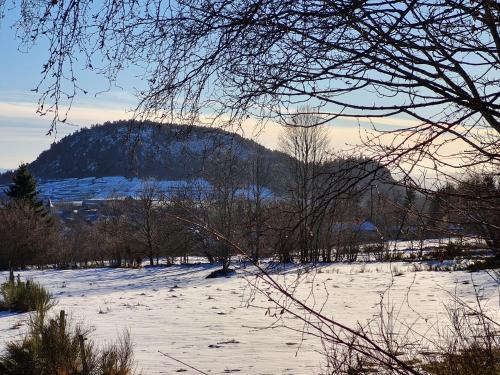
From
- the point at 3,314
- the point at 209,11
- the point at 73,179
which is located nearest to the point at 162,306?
the point at 3,314

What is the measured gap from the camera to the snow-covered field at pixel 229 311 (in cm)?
823

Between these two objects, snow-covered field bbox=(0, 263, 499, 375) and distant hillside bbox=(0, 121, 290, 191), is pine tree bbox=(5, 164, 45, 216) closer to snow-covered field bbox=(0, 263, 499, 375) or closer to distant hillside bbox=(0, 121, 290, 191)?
snow-covered field bbox=(0, 263, 499, 375)

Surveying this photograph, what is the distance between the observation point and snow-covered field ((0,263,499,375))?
27.0 ft

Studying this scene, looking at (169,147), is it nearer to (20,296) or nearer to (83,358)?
(83,358)

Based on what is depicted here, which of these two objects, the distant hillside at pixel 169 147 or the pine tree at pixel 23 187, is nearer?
the distant hillside at pixel 169 147

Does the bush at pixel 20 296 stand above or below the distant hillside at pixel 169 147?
below

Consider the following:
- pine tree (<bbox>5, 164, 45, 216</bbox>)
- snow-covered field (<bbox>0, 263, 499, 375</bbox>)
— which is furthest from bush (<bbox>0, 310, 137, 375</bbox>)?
pine tree (<bbox>5, 164, 45, 216</bbox>)

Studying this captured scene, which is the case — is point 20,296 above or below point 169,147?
below

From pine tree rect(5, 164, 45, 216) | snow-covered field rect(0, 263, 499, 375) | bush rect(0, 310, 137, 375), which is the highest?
pine tree rect(5, 164, 45, 216)

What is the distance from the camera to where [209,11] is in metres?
2.18

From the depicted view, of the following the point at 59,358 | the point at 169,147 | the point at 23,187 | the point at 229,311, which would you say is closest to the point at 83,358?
the point at 59,358

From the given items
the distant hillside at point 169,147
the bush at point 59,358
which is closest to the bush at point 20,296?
the bush at point 59,358

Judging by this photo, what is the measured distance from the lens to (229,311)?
14.3 m

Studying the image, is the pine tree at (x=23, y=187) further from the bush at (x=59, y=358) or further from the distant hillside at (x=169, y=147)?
the distant hillside at (x=169, y=147)
